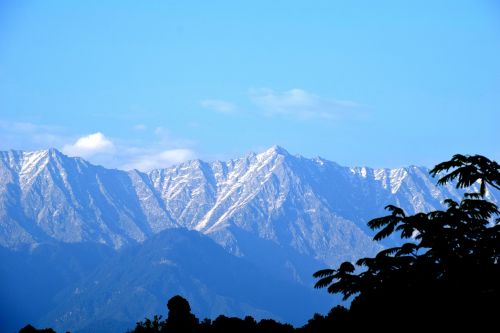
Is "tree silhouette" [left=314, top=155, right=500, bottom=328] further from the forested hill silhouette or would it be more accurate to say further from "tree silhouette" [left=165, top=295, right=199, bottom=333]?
"tree silhouette" [left=165, top=295, right=199, bottom=333]

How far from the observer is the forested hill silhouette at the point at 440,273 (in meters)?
20.6

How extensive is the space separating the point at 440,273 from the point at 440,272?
0.29 feet

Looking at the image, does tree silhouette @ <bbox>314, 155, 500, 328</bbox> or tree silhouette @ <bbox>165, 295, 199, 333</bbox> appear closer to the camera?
tree silhouette @ <bbox>314, 155, 500, 328</bbox>

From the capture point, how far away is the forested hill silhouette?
20609 millimetres

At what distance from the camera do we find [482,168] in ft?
70.5

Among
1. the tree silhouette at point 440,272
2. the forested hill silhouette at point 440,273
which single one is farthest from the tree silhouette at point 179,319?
the tree silhouette at point 440,272

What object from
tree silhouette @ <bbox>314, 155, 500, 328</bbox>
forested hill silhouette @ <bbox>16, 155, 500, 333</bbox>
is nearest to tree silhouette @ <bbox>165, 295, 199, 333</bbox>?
forested hill silhouette @ <bbox>16, 155, 500, 333</bbox>

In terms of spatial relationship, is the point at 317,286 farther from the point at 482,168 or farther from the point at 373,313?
the point at 482,168

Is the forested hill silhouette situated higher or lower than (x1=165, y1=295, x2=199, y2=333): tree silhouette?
lower

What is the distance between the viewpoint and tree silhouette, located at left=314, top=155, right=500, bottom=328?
20672 mm

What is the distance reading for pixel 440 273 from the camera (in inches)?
861

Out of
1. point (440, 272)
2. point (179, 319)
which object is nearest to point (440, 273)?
point (440, 272)

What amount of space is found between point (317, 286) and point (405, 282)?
2293 mm

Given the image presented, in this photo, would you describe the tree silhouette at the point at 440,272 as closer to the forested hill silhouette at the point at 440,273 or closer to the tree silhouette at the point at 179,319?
the forested hill silhouette at the point at 440,273
